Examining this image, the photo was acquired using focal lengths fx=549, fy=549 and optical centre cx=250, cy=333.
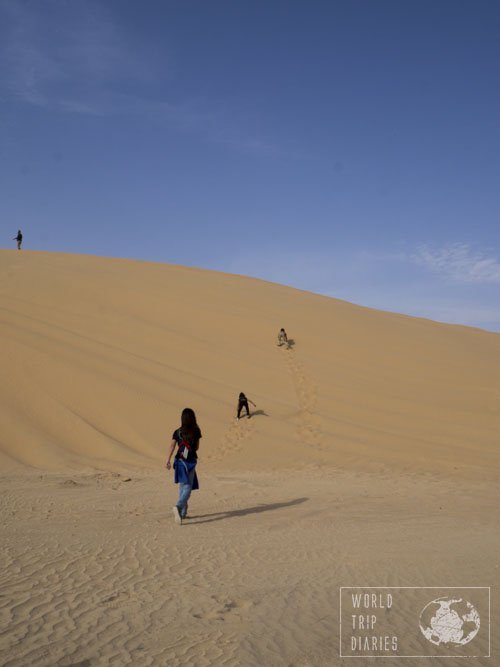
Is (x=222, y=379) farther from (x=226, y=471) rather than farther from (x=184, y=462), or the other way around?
(x=184, y=462)

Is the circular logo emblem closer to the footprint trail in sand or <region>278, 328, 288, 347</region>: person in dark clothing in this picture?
the footprint trail in sand

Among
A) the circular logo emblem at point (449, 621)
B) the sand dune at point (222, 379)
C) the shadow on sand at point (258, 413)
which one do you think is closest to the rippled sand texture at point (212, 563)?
the circular logo emblem at point (449, 621)

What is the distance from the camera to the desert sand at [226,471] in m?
4.29

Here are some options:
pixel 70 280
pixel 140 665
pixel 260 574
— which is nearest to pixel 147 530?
pixel 260 574

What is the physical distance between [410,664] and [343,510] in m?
4.84

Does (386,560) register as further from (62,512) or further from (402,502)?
(62,512)

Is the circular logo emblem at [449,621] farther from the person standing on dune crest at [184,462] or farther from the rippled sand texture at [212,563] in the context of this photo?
the person standing on dune crest at [184,462]

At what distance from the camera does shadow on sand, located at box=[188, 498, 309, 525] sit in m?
7.82
